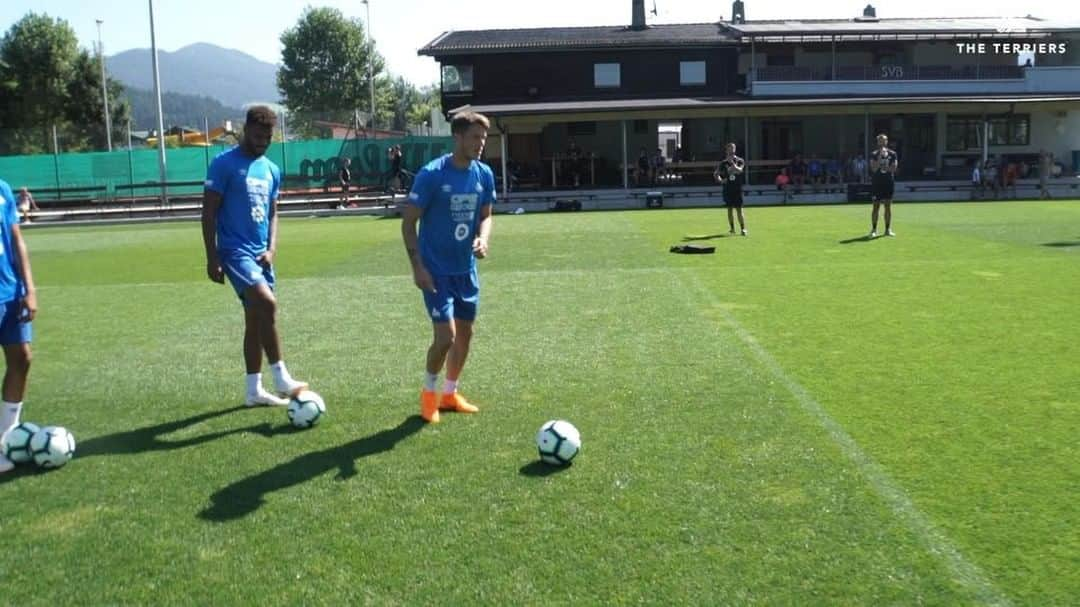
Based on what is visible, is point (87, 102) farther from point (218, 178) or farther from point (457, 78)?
point (218, 178)

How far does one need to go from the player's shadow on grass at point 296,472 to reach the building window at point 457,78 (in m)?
36.2

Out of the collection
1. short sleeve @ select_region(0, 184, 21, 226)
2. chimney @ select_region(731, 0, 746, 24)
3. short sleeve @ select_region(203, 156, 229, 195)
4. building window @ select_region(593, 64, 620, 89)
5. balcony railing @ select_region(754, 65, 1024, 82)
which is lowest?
short sleeve @ select_region(0, 184, 21, 226)

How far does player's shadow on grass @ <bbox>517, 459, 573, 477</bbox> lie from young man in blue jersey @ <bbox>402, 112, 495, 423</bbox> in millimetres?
1122

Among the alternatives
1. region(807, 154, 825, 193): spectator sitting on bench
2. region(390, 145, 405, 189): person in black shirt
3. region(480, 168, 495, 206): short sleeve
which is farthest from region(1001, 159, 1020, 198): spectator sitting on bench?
region(480, 168, 495, 206): short sleeve

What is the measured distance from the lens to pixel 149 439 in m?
5.89

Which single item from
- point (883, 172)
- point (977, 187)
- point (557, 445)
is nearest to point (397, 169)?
point (977, 187)

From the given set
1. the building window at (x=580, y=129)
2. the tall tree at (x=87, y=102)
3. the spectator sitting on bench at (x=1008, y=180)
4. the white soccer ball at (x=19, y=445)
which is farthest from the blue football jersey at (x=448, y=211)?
the tall tree at (x=87, y=102)

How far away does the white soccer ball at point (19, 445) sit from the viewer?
526cm

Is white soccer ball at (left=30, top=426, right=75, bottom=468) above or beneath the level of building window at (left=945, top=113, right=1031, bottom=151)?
beneath

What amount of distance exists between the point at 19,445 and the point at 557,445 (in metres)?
2.95

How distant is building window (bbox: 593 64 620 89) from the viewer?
40812 millimetres

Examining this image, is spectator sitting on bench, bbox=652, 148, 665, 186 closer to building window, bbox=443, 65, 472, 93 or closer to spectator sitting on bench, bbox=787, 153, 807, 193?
spectator sitting on bench, bbox=787, 153, 807, 193

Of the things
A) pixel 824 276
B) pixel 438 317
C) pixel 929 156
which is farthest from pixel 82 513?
pixel 929 156

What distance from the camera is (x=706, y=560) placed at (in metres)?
3.92
